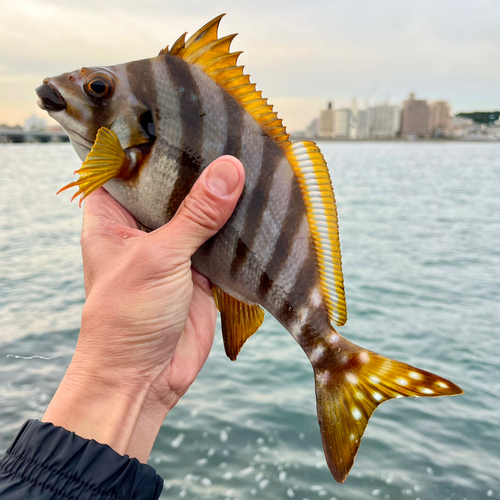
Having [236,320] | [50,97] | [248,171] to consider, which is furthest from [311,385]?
[50,97]

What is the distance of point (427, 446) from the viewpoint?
601 cm

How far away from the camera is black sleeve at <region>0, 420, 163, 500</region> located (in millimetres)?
1761

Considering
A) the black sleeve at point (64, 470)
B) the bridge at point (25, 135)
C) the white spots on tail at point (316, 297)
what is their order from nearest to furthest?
the black sleeve at point (64, 470)
the white spots on tail at point (316, 297)
the bridge at point (25, 135)

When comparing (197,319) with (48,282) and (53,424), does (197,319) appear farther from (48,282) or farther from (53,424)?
(48,282)

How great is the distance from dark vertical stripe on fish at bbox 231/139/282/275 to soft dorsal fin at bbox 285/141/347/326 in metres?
0.07

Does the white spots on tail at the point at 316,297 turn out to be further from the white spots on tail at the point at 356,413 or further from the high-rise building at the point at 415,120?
the high-rise building at the point at 415,120

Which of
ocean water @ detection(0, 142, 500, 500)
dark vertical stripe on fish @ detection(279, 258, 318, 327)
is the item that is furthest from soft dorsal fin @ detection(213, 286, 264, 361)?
ocean water @ detection(0, 142, 500, 500)

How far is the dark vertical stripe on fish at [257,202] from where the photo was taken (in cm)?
207

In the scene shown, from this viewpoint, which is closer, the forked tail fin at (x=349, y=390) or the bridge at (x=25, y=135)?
the forked tail fin at (x=349, y=390)

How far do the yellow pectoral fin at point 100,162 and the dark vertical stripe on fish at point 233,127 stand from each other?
1.57 feet

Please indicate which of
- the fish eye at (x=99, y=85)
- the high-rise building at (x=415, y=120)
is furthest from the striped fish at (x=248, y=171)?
the high-rise building at (x=415, y=120)

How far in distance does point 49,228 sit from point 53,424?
61.0 ft

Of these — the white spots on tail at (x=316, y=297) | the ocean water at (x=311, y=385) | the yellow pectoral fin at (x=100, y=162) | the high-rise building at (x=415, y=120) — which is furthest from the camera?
the high-rise building at (x=415, y=120)

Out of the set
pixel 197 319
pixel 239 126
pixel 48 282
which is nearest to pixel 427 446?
pixel 197 319
